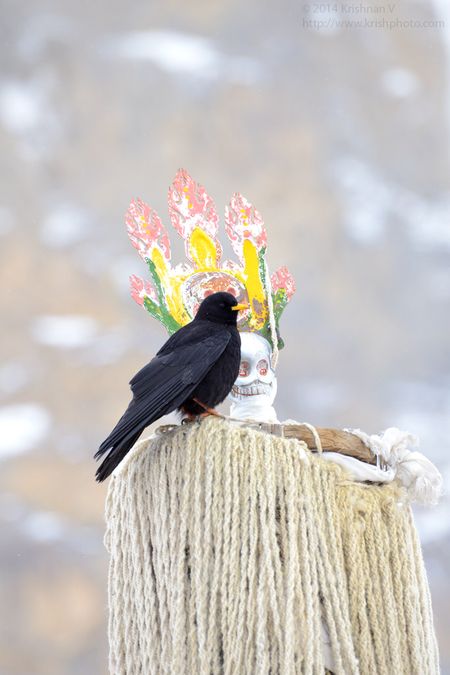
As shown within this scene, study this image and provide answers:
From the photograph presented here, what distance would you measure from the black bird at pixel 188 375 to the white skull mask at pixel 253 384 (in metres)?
0.07

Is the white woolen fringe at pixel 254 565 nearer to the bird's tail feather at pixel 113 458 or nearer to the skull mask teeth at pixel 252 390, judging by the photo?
the bird's tail feather at pixel 113 458

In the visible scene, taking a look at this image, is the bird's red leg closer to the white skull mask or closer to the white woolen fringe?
the white woolen fringe

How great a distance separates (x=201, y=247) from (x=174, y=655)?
0.59 metres

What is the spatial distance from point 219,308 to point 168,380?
0.16 metres

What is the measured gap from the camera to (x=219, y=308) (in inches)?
46.9

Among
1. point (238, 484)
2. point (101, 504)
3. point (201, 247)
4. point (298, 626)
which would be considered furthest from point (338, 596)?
point (101, 504)

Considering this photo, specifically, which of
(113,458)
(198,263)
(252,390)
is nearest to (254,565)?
(113,458)

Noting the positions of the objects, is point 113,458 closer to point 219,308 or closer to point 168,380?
point 168,380

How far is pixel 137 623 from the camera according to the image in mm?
1019

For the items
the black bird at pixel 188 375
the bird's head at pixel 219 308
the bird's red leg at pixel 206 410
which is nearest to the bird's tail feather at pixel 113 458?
the black bird at pixel 188 375

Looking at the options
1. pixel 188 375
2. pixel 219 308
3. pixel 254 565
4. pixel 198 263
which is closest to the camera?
pixel 254 565

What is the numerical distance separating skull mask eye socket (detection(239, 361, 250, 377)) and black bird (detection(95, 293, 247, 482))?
79 millimetres

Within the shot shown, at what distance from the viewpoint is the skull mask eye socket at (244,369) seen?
1.26 meters

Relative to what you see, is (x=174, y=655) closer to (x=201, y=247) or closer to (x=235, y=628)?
(x=235, y=628)
